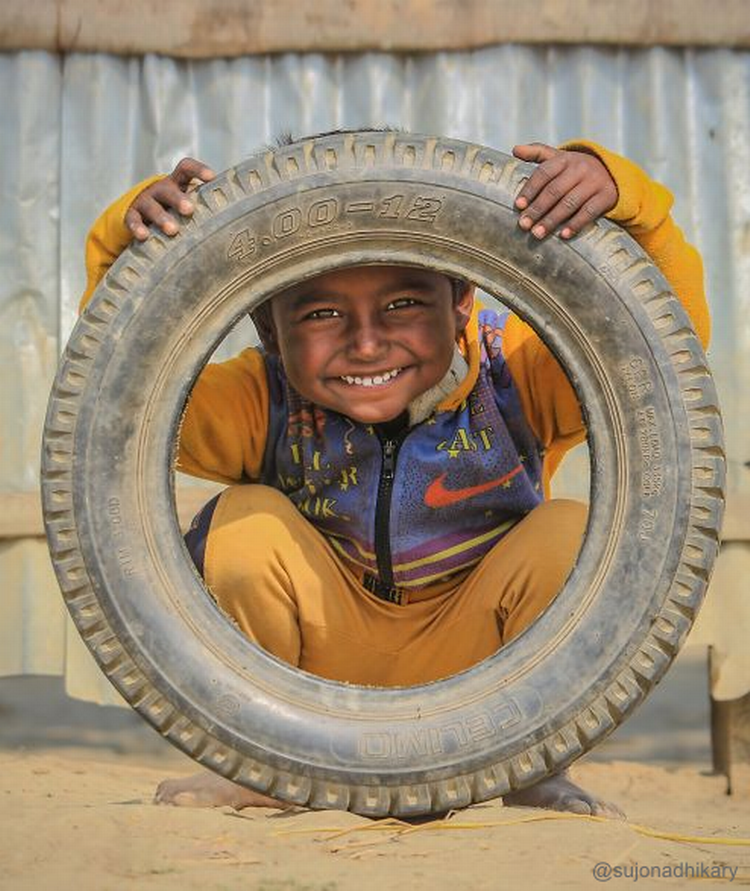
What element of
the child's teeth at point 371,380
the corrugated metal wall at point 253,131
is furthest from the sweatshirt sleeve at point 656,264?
the corrugated metal wall at point 253,131

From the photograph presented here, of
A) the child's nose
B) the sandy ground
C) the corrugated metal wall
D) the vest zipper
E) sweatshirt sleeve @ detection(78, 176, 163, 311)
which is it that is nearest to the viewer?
the sandy ground

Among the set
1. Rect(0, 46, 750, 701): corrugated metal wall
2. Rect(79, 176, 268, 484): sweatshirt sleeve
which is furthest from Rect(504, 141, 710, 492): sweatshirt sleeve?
Rect(0, 46, 750, 701): corrugated metal wall

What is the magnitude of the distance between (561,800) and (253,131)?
233cm

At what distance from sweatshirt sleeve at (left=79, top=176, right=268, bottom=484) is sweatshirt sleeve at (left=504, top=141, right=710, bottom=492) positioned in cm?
57

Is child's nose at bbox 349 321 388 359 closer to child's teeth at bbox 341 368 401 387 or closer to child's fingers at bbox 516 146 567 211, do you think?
child's teeth at bbox 341 368 401 387

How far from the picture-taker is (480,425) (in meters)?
3.19

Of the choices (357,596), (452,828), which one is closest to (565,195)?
(357,596)

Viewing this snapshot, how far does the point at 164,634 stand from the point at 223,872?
0.47 metres

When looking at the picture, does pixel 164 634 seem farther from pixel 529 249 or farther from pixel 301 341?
pixel 529 249

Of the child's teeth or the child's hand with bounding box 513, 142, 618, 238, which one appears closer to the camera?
the child's hand with bounding box 513, 142, 618, 238

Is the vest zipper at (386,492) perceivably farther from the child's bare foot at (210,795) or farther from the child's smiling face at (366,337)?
the child's bare foot at (210,795)

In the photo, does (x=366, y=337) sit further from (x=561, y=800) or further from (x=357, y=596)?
(x=561, y=800)

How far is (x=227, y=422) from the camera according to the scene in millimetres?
3234

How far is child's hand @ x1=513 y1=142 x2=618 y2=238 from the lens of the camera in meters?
2.72
